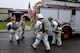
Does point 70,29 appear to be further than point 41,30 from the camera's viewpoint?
Yes

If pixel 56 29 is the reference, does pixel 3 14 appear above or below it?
below

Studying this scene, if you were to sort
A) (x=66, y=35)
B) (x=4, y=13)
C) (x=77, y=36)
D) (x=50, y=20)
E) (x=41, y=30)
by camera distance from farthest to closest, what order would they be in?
1. (x=4, y=13)
2. (x=77, y=36)
3. (x=66, y=35)
4. (x=50, y=20)
5. (x=41, y=30)

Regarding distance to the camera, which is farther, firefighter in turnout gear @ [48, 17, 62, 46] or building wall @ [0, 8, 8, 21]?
building wall @ [0, 8, 8, 21]

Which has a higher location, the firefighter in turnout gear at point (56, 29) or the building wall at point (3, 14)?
the firefighter in turnout gear at point (56, 29)

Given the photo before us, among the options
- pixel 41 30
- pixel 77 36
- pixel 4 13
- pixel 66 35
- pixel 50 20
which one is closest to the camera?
pixel 41 30

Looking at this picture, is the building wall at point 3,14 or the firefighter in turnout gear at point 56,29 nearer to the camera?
the firefighter in turnout gear at point 56,29

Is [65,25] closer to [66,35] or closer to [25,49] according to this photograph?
[66,35]

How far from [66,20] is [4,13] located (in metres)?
43.2

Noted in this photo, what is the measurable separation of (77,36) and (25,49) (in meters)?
6.43

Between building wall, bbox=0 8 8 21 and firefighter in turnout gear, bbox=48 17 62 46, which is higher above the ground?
firefighter in turnout gear, bbox=48 17 62 46

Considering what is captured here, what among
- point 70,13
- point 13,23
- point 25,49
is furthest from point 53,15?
point 25,49

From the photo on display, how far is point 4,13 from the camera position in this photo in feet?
180

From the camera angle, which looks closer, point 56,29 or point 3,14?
point 56,29

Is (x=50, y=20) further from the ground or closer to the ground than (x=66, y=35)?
further from the ground
